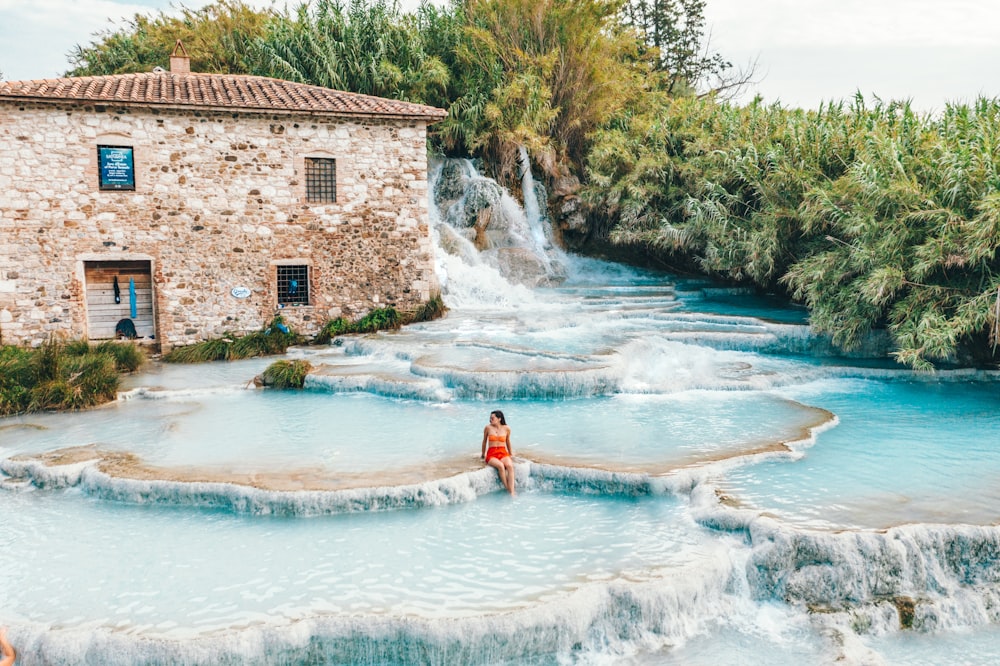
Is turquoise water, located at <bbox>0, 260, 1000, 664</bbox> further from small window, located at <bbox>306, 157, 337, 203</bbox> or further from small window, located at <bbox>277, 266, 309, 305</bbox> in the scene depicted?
small window, located at <bbox>306, 157, 337, 203</bbox>

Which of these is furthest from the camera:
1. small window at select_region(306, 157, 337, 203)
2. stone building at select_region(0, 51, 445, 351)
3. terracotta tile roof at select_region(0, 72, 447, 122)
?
small window at select_region(306, 157, 337, 203)

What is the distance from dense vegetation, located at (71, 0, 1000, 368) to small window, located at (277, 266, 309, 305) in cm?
956

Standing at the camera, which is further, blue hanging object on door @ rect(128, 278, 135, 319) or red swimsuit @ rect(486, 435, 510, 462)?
blue hanging object on door @ rect(128, 278, 135, 319)

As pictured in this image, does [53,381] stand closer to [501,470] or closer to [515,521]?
[501,470]

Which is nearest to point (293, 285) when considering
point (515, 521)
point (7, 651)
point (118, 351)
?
point (118, 351)

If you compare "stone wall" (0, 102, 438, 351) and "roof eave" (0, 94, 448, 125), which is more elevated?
"roof eave" (0, 94, 448, 125)

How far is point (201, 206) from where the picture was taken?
16.1 m

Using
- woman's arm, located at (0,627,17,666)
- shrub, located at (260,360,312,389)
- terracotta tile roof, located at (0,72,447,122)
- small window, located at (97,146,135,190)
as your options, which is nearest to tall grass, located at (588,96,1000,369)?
terracotta tile roof, located at (0,72,447,122)

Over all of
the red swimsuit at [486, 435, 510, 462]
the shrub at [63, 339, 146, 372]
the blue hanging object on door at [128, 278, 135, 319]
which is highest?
the blue hanging object on door at [128, 278, 135, 319]

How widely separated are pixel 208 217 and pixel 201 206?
0.26 m

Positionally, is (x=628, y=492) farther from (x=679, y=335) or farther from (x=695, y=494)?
(x=679, y=335)

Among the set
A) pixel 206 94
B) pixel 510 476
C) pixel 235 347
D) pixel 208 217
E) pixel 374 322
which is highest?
pixel 206 94

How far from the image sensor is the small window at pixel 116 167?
1537 cm

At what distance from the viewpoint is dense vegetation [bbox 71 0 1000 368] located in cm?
1264
